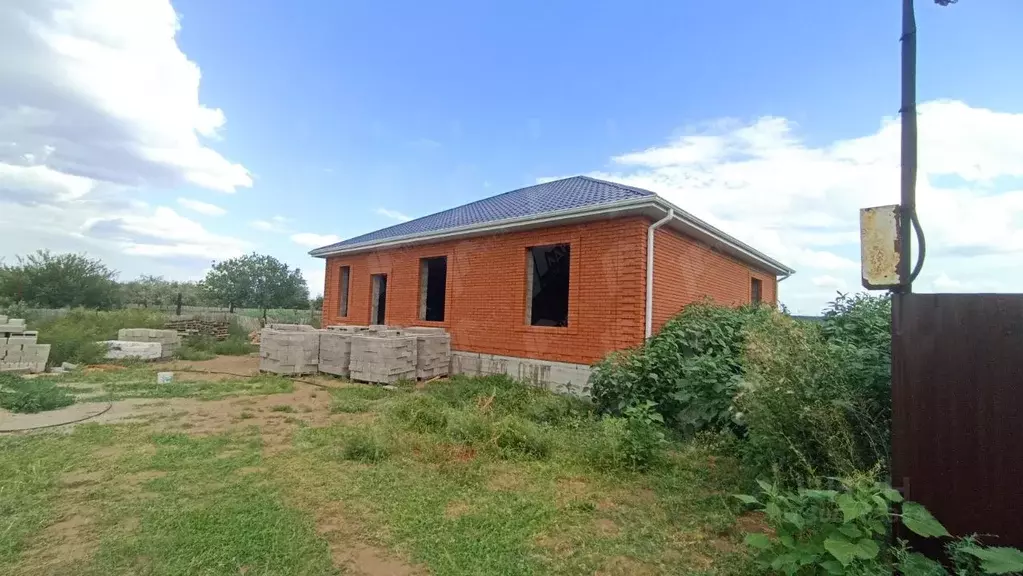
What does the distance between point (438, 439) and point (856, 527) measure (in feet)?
13.6

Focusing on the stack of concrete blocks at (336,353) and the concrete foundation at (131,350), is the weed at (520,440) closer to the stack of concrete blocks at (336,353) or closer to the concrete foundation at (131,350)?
the stack of concrete blocks at (336,353)

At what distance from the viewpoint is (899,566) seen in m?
2.29

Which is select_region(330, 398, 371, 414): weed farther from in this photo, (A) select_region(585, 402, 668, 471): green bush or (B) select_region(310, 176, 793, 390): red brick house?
(A) select_region(585, 402, 668, 471): green bush

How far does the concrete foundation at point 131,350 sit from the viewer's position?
1244 cm

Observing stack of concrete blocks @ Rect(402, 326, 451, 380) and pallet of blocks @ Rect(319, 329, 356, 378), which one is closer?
stack of concrete blocks @ Rect(402, 326, 451, 380)

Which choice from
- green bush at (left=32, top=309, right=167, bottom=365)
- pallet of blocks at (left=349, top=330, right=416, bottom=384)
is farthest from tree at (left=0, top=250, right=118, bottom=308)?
pallet of blocks at (left=349, top=330, right=416, bottom=384)

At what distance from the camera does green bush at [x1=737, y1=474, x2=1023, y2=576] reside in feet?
7.11

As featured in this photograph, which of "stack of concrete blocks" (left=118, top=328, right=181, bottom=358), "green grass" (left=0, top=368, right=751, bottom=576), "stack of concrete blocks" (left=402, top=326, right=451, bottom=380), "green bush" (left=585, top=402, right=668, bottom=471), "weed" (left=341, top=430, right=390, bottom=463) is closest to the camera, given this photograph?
"green grass" (left=0, top=368, right=751, bottom=576)

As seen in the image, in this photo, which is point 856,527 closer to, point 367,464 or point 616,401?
point 367,464

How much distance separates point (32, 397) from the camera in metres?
6.82

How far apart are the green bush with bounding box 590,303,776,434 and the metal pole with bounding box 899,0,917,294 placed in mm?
2915

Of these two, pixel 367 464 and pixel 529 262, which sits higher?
pixel 529 262

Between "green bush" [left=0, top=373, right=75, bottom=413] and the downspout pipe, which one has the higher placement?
the downspout pipe

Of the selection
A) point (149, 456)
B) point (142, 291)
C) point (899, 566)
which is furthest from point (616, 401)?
point (142, 291)
